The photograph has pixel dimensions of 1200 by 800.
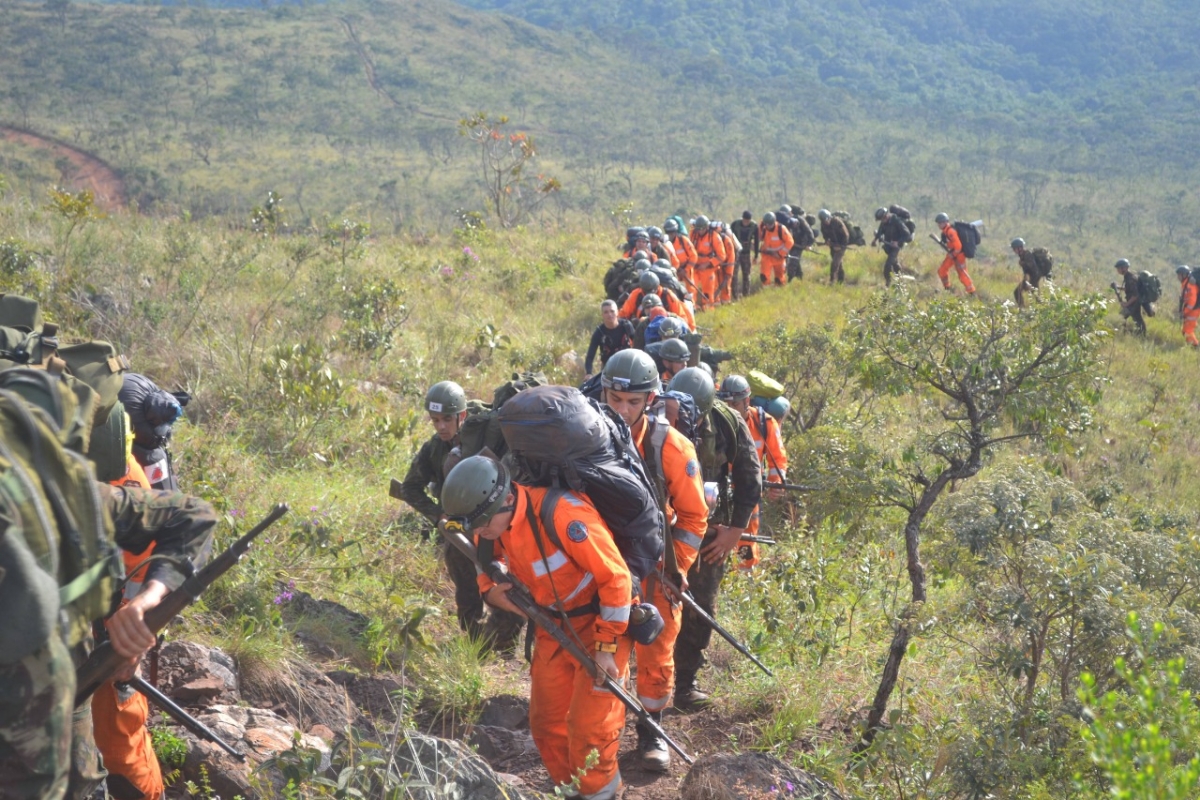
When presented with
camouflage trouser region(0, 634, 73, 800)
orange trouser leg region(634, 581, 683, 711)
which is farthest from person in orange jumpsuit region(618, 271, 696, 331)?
camouflage trouser region(0, 634, 73, 800)

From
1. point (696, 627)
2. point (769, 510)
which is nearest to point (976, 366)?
point (696, 627)

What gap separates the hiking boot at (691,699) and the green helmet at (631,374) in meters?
1.71

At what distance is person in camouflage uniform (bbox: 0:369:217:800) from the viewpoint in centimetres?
216

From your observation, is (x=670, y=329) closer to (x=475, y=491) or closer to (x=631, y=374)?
(x=631, y=374)

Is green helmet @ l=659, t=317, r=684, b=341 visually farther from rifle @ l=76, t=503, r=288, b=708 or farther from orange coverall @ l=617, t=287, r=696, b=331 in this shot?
rifle @ l=76, t=503, r=288, b=708

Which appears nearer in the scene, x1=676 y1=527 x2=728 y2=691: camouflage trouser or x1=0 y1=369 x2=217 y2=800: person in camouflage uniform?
x1=0 y1=369 x2=217 y2=800: person in camouflage uniform

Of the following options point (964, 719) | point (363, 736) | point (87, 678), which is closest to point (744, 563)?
point (964, 719)

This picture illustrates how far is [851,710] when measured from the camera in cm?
503

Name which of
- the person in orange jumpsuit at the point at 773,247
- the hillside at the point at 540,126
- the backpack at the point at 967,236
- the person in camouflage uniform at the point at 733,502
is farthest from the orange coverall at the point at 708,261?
the person in camouflage uniform at the point at 733,502

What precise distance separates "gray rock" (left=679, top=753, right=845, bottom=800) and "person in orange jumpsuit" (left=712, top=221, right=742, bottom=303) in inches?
467

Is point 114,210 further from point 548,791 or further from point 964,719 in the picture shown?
point 964,719

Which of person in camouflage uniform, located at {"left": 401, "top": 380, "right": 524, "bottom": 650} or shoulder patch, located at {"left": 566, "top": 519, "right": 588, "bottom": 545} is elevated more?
shoulder patch, located at {"left": 566, "top": 519, "right": 588, "bottom": 545}

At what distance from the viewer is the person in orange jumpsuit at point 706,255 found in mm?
15020

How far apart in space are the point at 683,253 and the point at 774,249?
92.1 inches
